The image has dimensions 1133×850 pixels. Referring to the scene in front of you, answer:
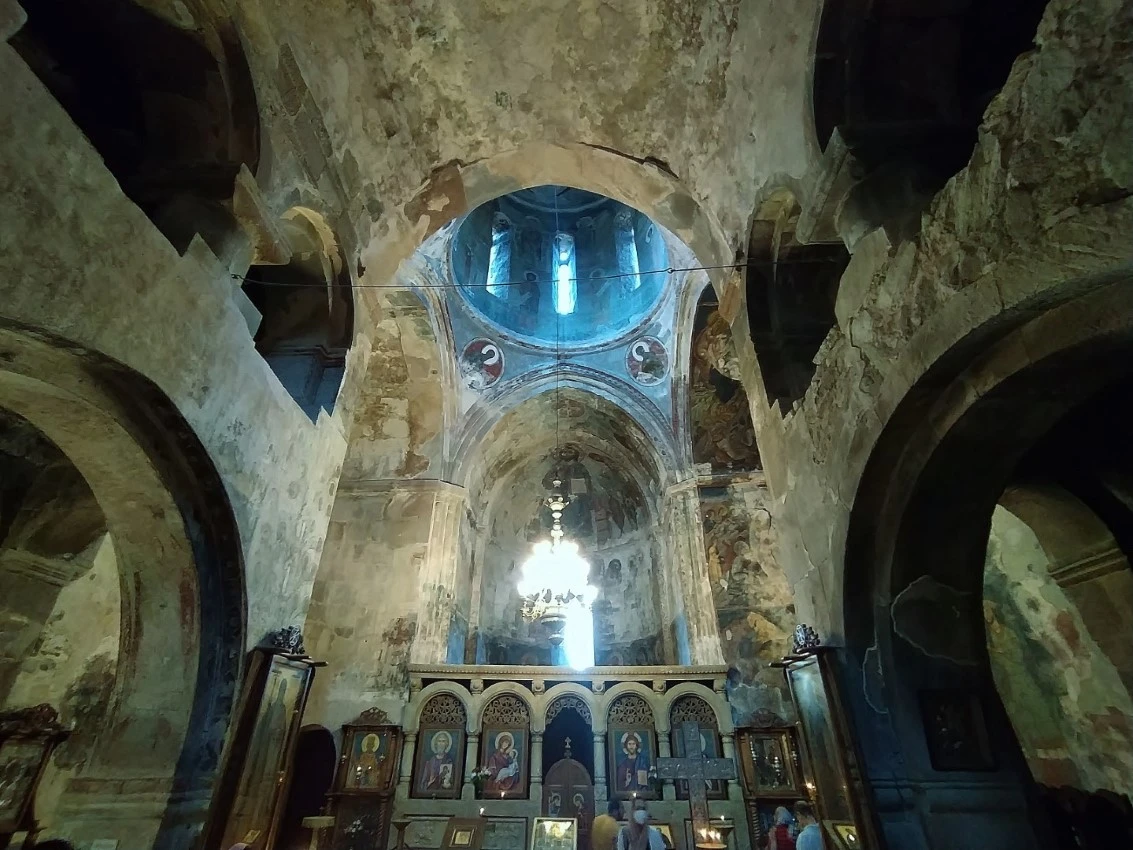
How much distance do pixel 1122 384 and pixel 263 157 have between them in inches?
243

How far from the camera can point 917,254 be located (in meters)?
3.07

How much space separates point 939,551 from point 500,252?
12.9m

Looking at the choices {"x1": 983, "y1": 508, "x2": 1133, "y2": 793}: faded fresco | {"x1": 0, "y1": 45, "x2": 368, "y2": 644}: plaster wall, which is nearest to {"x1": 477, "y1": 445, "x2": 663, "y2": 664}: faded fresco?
{"x1": 983, "y1": 508, "x2": 1133, "y2": 793}: faded fresco

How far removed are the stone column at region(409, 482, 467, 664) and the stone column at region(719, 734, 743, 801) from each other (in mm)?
4660

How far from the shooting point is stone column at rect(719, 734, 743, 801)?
8352 millimetres

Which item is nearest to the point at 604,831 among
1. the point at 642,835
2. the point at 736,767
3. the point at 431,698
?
the point at 642,835

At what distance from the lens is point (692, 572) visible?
10.6 m

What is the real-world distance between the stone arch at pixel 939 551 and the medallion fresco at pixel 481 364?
374 inches

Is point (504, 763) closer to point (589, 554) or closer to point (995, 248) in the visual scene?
point (589, 554)

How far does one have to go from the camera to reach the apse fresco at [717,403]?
37.6 feet

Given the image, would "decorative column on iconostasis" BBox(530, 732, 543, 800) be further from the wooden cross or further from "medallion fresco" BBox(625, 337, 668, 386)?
"medallion fresco" BBox(625, 337, 668, 386)

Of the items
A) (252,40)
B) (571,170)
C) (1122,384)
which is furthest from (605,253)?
(1122,384)

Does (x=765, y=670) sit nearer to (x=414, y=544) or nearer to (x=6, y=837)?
(x=414, y=544)

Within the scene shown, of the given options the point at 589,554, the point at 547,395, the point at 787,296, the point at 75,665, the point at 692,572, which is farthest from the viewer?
the point at 589,554
